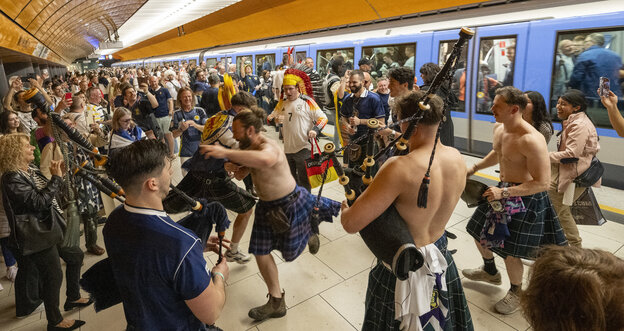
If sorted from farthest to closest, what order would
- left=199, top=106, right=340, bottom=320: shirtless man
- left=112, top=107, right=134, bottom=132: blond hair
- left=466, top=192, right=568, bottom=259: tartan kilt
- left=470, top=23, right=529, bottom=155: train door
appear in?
1. left=470, top=23, right=529, bottom=155: train door
2. left=112, top=107, right=134, bottom=132: blond hair
3. left=199, top=106, right=340, bottom=320: shirtless man
4. left=466, top=192, right=568, bottom=259: tartan kilt

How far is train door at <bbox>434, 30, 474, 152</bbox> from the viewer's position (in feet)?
21.7

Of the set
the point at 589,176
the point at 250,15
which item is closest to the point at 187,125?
the point at 589,176

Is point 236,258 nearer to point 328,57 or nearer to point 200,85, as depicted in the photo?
point 200,85

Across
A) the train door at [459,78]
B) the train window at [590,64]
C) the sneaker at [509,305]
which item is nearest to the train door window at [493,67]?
the train door at [459,78]

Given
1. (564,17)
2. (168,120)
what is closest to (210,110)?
(168,120)

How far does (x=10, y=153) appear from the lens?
8.17 ft

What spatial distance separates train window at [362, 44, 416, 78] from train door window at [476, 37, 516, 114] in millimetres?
1528

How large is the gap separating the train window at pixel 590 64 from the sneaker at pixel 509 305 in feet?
12.3

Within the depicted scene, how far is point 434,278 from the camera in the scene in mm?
1797

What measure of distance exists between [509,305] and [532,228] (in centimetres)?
68

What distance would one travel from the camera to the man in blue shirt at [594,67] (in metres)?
4.75

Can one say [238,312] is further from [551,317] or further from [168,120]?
[168,120]

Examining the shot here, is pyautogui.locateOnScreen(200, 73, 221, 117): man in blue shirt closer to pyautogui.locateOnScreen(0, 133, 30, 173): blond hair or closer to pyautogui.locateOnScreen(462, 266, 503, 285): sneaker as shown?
pyautogui.locateOnScreen(0, 133, 30, 173): blond hair

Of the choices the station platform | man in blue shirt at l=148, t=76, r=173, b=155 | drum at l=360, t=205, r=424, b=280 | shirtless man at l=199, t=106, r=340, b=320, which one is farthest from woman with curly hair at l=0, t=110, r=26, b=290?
drum at l=360, t=205, r=424, b=280
